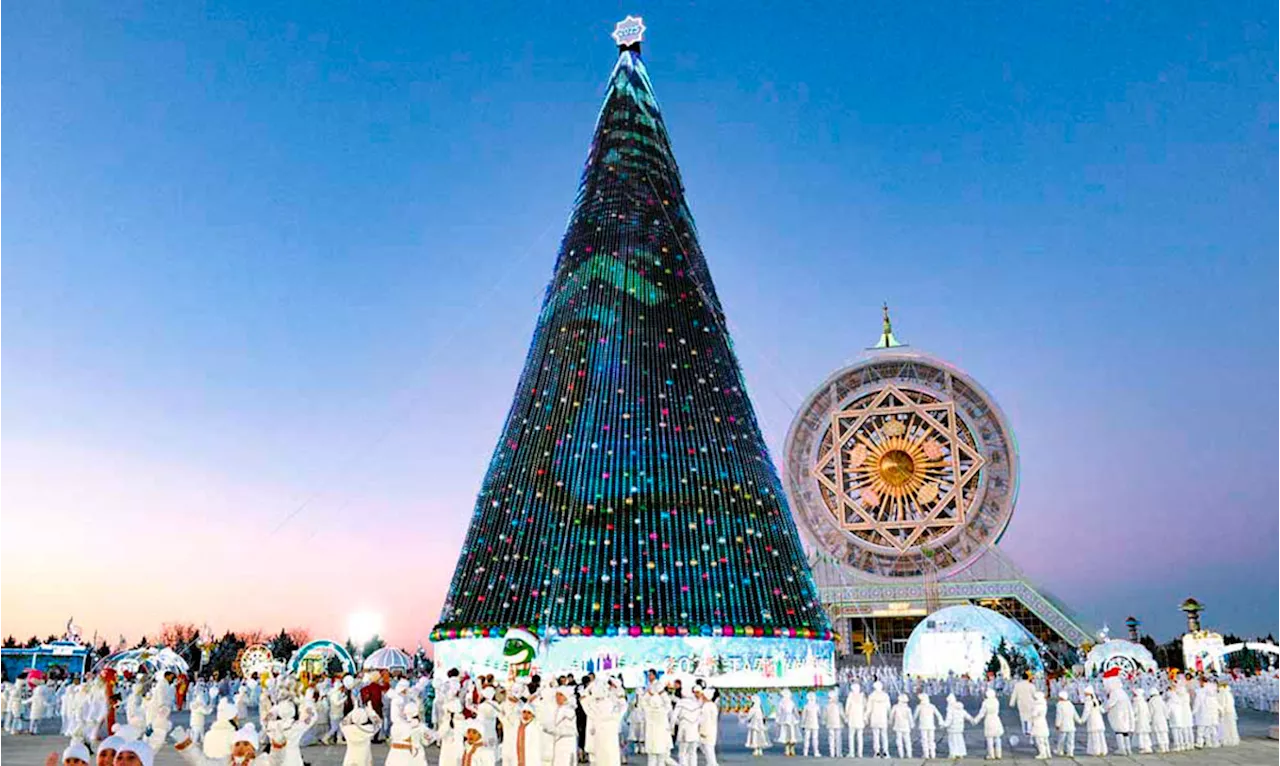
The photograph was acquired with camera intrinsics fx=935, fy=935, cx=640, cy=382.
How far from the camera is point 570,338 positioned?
86.1ft

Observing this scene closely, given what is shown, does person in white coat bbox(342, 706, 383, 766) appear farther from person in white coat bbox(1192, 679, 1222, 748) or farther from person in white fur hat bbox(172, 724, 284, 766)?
person in white coat bbox(1192, 679, 1222, 748)

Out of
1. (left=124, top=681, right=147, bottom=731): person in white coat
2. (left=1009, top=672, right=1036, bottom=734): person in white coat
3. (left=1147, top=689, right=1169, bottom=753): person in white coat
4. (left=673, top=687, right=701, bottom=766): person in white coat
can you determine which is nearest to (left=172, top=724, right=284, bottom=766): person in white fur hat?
(left=124, top=681, right=147, bottom=731): person in white coat

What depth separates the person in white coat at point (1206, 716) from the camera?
56.5 feet

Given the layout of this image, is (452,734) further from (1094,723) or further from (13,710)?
(13,710)

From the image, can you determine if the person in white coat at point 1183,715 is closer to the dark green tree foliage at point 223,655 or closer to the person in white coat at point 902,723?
the person in white coat at point 902,723

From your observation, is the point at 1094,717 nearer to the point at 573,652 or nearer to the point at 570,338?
the point at 573,652

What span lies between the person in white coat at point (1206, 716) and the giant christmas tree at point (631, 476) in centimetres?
840

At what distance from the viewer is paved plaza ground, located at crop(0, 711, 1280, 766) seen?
553 inches

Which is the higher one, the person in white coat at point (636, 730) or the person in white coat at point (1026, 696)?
the person in white coat at point (1026, 696)

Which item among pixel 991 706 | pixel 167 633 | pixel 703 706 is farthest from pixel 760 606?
pixel 167 633

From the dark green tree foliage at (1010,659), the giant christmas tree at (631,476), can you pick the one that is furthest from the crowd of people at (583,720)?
the dark green tree foliage at (1010,659)

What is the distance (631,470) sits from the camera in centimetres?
2356

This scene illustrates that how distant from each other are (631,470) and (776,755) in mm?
9297

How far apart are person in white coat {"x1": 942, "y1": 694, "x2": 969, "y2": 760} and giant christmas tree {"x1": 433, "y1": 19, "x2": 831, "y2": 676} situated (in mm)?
7082
